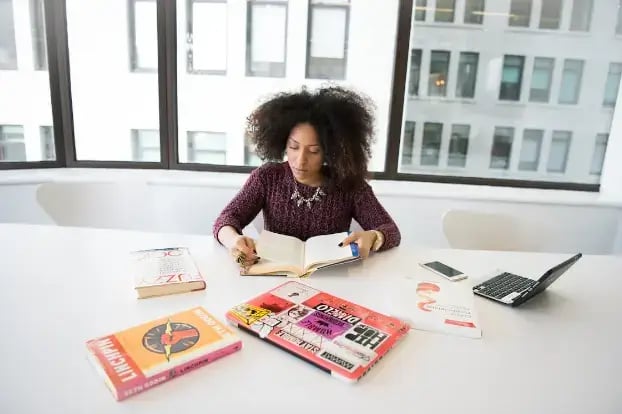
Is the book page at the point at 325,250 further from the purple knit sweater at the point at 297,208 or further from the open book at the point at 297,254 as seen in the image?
the purple knit sweater at the point at 297,208

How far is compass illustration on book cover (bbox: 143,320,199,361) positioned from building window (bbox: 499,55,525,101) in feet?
8.75

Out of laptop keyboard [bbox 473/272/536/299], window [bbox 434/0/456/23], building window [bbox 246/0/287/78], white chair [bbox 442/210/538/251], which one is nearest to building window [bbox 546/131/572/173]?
window [bbox 434/0/456/23]

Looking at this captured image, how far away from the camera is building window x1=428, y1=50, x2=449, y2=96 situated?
2.80 metres

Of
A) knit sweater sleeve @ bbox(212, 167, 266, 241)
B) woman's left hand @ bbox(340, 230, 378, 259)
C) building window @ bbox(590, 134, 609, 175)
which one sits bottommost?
woman's left hand @ bbox(340, 230, 378, 259)

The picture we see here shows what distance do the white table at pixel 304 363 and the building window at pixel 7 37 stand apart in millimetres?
1845

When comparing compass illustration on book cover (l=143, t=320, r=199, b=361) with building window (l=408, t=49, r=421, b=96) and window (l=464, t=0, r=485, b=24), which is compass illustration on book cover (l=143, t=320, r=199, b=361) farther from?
window (l=464, t=0, r=485, b=24)

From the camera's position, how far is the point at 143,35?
278 centimetres

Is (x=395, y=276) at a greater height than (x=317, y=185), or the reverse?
(x=317, y=185)

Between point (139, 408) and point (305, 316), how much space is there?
0.39 metres

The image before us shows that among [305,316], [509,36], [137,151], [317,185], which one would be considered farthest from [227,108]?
[305,316]

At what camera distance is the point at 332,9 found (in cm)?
279

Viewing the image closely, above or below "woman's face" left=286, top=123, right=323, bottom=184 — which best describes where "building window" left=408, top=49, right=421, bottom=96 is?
above

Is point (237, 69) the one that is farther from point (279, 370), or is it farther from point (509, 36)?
point (279, 370)

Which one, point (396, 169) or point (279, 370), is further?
point (396, 169)
